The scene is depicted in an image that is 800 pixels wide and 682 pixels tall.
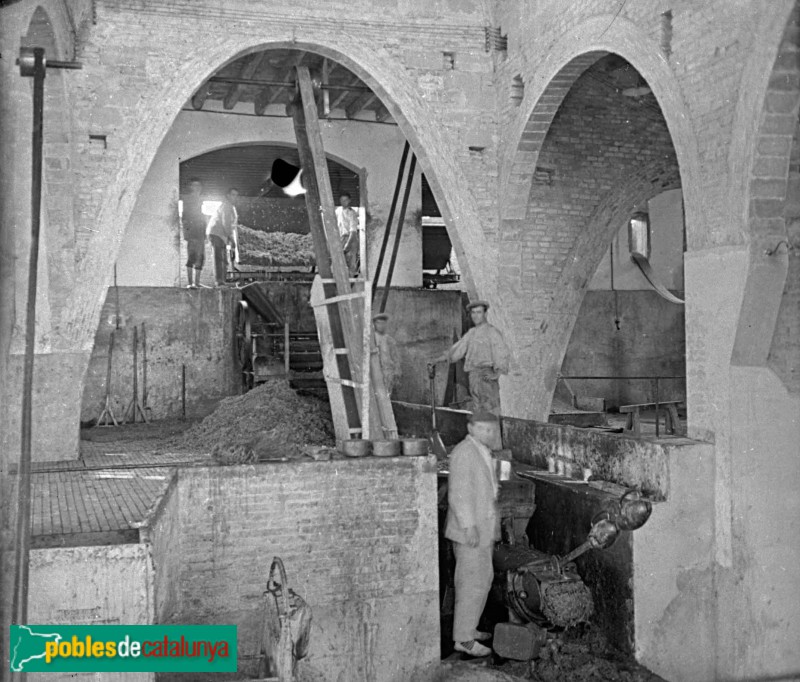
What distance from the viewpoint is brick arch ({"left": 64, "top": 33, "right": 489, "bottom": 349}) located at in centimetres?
984

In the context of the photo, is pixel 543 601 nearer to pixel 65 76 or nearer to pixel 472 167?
pixel 472 167

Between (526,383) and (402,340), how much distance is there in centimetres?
388

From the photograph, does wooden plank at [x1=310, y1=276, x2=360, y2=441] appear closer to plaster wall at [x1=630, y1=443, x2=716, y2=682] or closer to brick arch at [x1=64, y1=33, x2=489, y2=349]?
brick arch at [x1=64, y1=33, x2=489, y2=349]

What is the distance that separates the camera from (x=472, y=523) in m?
6.79

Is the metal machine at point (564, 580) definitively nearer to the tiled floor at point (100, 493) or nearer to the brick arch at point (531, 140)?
the tiled floor at point (100, 493)

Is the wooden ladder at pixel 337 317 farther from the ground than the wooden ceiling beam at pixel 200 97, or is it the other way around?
the wooden ceiling beam at pixel 200 97

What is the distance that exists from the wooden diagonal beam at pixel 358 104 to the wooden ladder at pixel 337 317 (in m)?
2.91

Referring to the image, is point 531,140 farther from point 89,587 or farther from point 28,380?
point 28,380

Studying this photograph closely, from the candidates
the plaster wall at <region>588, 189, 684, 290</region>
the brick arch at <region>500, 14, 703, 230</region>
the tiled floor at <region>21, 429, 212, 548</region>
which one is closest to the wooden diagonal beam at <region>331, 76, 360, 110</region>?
the brick arch at <region>500, 14, 703, 230</region>

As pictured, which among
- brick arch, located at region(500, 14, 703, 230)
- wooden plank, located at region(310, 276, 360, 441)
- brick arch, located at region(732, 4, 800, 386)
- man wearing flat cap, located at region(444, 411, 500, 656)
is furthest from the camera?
wooden plank, located at region(310, 276, 360, 441)

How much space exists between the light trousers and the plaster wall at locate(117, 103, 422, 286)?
8.99 m

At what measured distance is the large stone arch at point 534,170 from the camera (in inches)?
337

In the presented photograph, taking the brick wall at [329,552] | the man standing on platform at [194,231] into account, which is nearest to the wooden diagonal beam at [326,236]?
the brick wall at [329,552]

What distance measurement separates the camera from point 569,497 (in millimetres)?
7754
